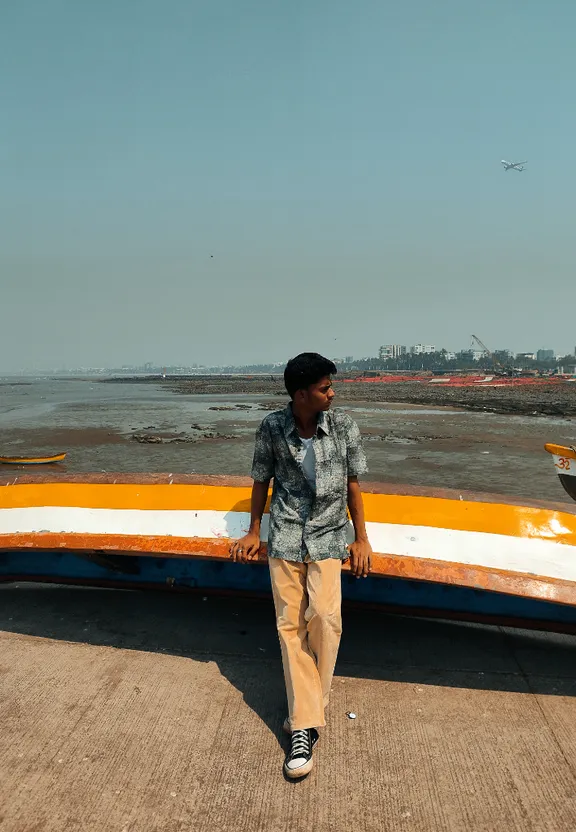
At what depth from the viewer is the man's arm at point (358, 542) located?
9.21 ft

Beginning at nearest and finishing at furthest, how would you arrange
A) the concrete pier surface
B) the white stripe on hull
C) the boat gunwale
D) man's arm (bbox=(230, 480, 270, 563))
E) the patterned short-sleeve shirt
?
the concrete pier surface < the patterned short-sleeve shirt < man's arm (bbox=(230, 480, 270, 563)) < the white stripe on hull < the boat gunwale

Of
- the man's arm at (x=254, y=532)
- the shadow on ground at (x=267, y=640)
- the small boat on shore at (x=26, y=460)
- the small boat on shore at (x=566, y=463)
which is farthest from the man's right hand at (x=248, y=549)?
the small boat on shore at (x=26, y=460)

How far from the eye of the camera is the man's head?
2.64m

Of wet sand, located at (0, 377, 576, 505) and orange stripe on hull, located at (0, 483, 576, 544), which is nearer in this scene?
orange stripe on hull, located at (0, 483, 576, 544)

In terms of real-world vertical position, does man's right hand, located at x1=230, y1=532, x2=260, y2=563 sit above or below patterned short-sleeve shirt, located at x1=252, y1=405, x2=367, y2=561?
below

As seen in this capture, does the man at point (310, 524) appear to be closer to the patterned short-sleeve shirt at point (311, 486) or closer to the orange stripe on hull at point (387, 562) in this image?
the patterned short-sleeve shirt at point (311, 486)

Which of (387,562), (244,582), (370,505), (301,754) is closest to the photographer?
(301,754)

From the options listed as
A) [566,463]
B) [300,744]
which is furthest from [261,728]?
[566,463]

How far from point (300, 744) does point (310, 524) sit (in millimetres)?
1015

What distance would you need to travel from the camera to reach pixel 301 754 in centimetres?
238

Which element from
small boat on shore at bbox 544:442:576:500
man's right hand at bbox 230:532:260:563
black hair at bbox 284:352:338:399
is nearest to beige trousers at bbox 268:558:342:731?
man's right hand at bbox 230:532:260:563

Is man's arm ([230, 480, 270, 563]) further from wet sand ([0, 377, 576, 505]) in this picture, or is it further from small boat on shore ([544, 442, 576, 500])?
small boat on shore ([544, 442, 576, 500])

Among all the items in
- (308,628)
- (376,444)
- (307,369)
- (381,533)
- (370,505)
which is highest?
(307,369)

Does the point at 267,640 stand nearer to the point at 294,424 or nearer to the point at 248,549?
the point at 248,549
